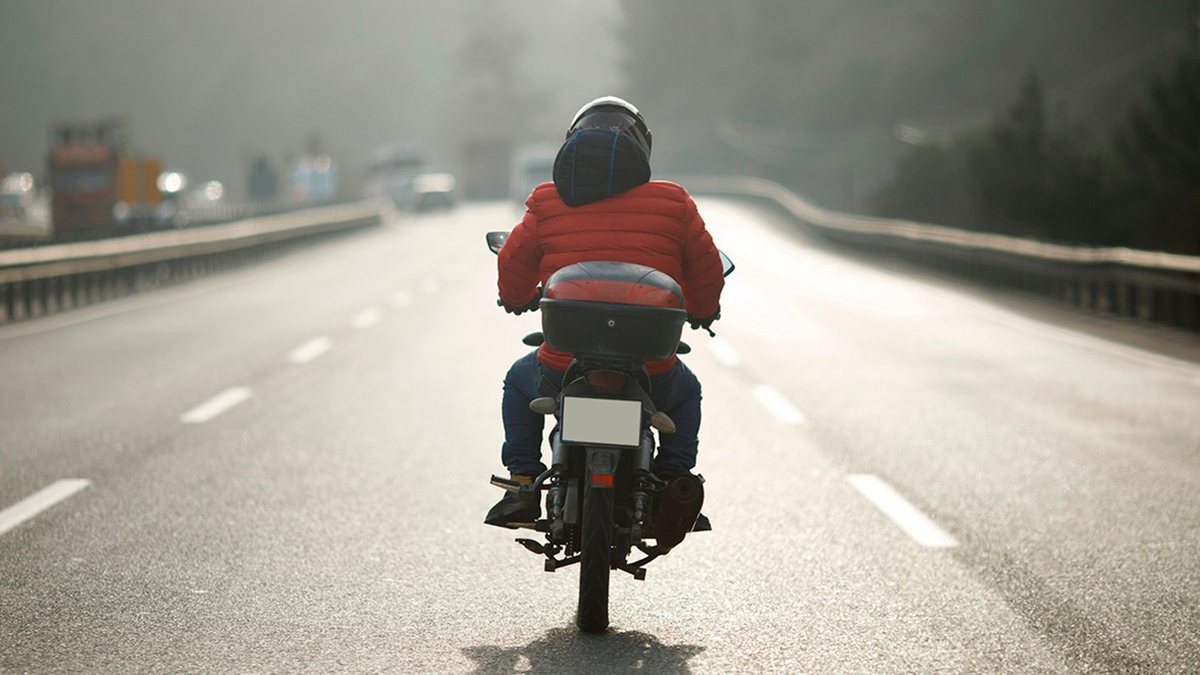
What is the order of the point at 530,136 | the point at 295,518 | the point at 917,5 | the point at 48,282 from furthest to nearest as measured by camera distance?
1. the point at 530,136
2. the point at 917,5
3. the point at 48,282
4. the point at 295,518

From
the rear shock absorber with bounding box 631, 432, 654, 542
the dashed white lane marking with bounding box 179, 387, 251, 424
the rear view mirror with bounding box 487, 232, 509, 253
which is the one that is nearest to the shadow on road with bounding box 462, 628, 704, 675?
the rear shock absorber with bounding box 631, 432, 654, 542

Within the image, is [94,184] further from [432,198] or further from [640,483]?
[640,483]

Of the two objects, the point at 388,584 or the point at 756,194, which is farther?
the point at 756,194

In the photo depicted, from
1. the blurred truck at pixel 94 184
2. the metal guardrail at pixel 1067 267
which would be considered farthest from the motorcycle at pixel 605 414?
the blurred truck at pixel 94 184

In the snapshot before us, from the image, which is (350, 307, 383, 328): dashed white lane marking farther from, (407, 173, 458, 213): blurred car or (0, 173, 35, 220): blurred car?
(0, 173, 35, 220): blurred car

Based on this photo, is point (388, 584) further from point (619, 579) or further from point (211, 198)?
point (211, 198)

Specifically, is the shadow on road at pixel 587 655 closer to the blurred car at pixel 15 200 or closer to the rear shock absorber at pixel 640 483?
the rear shock absorber at pixel 640 483

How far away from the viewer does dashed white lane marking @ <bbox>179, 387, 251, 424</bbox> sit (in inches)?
449

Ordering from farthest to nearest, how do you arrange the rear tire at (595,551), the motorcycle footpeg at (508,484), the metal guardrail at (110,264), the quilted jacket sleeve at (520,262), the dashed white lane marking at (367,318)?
the metal guardrail at (110,264) → the dashed white lane marking at (367,318) → the motorcycle footpeg at (508,484) → the quilted jacket sleeve at (520,262) → the rear tire at (595,551)

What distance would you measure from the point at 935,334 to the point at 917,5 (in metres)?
67.9

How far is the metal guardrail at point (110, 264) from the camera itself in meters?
22.8

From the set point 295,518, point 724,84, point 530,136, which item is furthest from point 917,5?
point 530,136

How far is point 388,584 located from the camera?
6.48 meters

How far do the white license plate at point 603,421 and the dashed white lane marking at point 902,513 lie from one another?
2.38 metres
